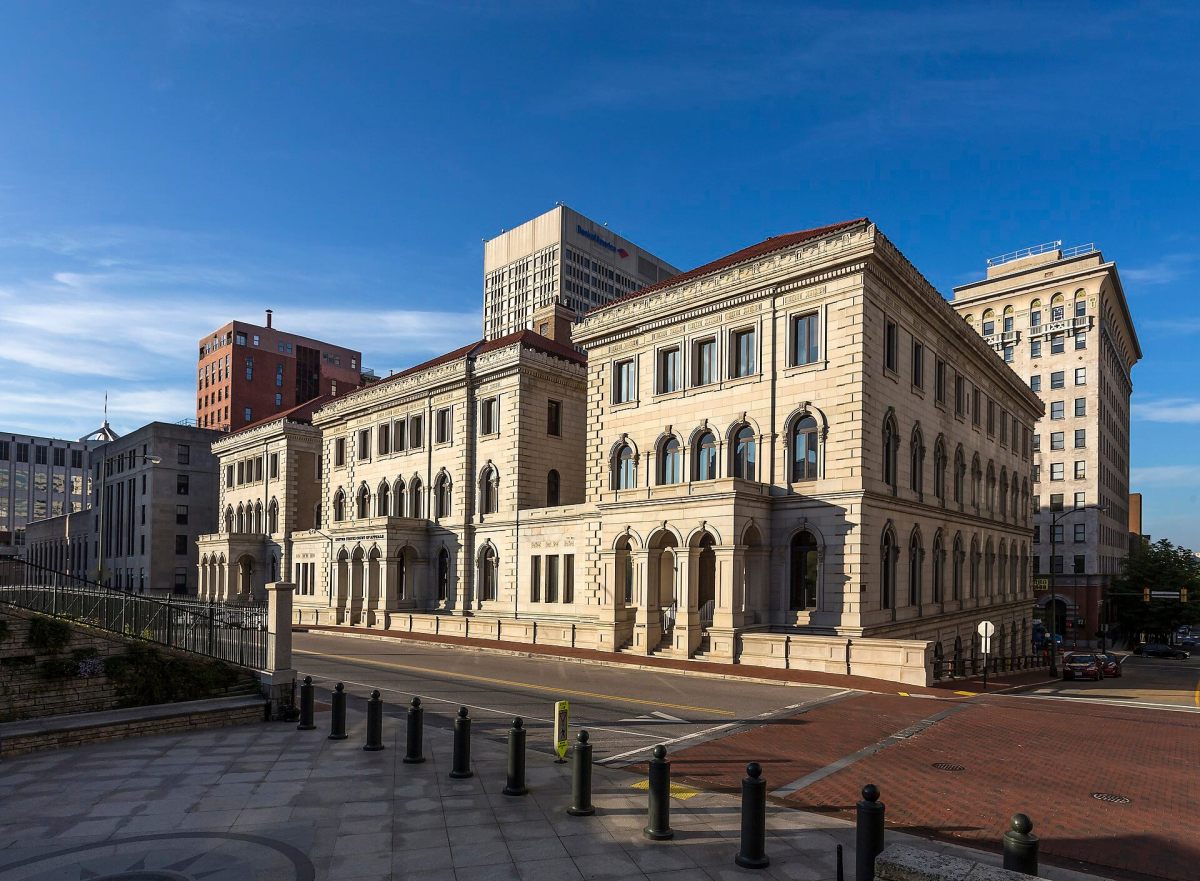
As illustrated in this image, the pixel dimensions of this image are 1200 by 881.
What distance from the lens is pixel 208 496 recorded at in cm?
8050

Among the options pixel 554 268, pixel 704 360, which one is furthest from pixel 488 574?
pixel 554 268

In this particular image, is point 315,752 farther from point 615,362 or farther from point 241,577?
point 241,577

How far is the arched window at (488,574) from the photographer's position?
146 ft

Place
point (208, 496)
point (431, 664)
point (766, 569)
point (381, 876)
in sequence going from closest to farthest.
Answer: point (381, 876) → point (431, 664) → point (766, 569) → point (208, 496)

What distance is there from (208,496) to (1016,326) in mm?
85308

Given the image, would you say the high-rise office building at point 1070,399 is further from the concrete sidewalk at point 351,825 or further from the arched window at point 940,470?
the concrete sidewalk at point 351,825

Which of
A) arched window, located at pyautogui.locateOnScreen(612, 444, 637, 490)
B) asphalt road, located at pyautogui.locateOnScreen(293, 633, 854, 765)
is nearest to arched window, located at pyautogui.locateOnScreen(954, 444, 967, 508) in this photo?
arched window, located at pyautogui.locateOnScreen(612, 444, 637, 490)

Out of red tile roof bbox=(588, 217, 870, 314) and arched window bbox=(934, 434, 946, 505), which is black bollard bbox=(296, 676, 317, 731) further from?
arched window bbox=(934, 434, 946, 505)

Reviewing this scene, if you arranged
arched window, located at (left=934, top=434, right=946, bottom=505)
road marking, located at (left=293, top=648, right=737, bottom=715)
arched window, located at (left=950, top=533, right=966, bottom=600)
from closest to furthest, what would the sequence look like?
road marking, located at (left=293, top=648, right=737, bottom=715) < arched window, located at (left=934, top=434, right=946, bottom=505) < arched window, located at (left=950, top=533, right=966, bottom=600)

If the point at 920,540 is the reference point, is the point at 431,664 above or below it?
below

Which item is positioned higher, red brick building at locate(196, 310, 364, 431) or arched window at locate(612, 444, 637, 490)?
red brick building at locate(196, 310, 364, 431)

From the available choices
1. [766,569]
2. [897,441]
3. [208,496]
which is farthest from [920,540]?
[208,496]

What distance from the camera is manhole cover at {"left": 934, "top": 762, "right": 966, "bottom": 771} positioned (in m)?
12.8

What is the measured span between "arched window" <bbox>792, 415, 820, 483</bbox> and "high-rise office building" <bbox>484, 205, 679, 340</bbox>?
344 feet
